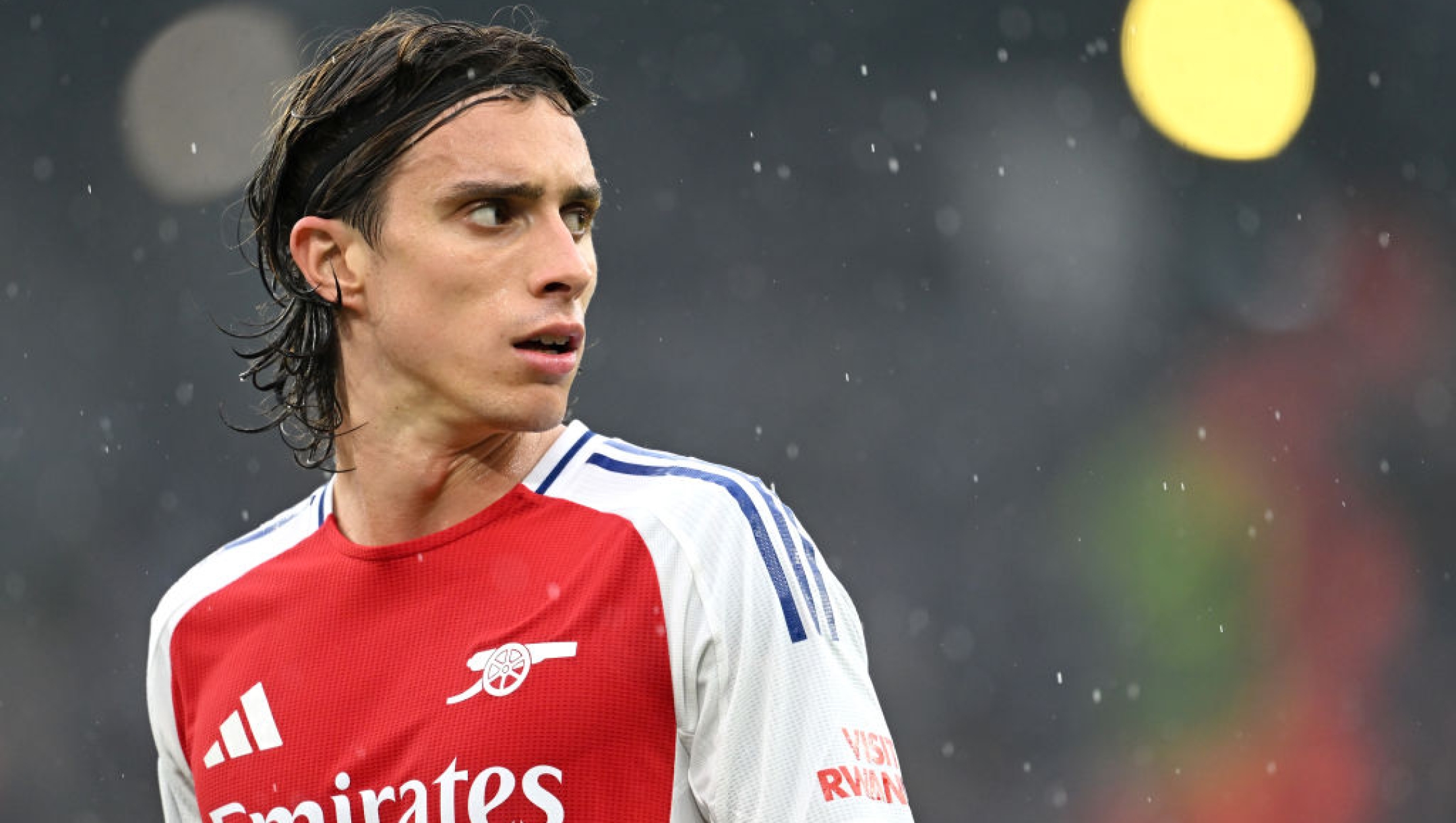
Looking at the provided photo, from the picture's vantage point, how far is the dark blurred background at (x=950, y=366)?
29.0 ft

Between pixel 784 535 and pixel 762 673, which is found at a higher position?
pixel 784 535

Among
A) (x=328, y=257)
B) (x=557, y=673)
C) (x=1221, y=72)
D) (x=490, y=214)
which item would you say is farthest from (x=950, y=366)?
(x=557, y=673)

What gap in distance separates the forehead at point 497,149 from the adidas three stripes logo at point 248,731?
803mm

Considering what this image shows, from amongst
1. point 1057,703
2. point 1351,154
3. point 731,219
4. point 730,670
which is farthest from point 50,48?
point 730,670

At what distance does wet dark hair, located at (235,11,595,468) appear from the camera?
2.59 metres

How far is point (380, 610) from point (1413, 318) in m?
8.82

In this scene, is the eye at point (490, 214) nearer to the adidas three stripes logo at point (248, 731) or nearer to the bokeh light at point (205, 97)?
the adidas three stripes logo at point (248, 731)

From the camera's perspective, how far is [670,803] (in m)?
2.29

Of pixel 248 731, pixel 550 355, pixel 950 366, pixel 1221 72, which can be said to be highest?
pixel 1221 72

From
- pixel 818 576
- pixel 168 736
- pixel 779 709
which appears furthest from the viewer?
pixel 168 736

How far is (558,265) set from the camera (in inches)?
97.1

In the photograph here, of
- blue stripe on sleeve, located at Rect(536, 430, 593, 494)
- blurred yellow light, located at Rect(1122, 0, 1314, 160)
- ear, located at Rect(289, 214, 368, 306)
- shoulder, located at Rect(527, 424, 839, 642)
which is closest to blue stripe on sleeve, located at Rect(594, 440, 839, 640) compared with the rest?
shoulder, located at Rect(527, 424, 839, 642)

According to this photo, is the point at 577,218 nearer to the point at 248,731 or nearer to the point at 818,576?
the point at 818,576

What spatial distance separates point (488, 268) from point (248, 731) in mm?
778
